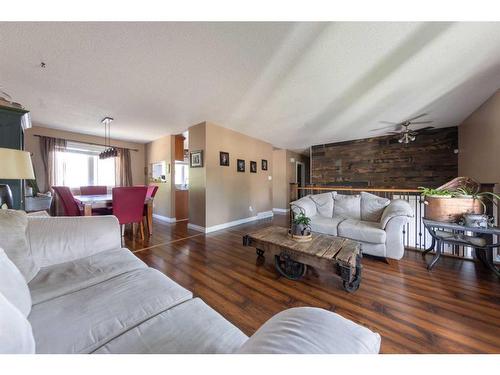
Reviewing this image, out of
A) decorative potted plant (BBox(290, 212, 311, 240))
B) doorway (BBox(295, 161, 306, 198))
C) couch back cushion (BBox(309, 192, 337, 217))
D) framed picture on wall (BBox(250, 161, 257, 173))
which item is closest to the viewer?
decorative potted plant (BBox(290, 212, 311, 240))

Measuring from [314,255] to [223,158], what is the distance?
3.10m

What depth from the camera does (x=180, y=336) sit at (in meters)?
0.74

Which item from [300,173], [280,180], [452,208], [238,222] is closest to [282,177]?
[280,180]

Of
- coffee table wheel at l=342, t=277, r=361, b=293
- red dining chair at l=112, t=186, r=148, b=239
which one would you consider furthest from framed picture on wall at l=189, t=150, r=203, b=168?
coffee table wheel at l=342, t=277, r=361, b=293

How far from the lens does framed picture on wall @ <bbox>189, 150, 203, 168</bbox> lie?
404 cm

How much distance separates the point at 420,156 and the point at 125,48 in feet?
22.3

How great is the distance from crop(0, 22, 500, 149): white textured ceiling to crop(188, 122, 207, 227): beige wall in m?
0.51

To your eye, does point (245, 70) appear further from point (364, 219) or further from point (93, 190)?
point (93, 190)

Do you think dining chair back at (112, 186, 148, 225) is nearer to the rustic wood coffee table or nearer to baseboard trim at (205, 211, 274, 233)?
baseboard trim at (205, 211, 274, 233)

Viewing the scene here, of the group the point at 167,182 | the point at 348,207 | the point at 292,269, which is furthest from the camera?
the point at 167,182
